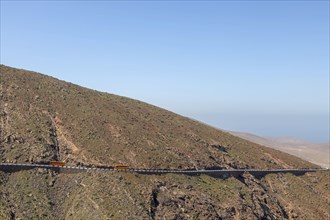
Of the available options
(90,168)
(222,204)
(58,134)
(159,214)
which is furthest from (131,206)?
(58,134)

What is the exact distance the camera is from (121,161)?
72.9m

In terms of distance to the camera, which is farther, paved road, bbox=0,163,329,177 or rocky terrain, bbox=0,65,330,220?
paved road, bbox=0,163,329,177

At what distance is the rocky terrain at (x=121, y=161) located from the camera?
63.1 metres

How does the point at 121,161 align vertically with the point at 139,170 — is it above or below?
above

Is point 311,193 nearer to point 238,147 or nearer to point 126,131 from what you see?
point 238,147

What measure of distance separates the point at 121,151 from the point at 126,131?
7091mm

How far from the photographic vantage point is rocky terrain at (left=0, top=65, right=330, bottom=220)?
207 ft

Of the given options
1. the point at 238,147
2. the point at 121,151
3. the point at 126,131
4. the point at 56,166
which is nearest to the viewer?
the point at 56,166

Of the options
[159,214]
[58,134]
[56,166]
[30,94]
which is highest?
[30,94]

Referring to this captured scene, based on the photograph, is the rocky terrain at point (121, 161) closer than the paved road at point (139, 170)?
Yes

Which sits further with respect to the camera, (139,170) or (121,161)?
(121,161)

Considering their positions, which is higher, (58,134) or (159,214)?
(58,134)

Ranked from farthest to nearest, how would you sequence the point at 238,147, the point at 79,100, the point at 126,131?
the point at 238,147 → the point at 79,100 → the point at 126,131

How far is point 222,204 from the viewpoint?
7150 centimetres
